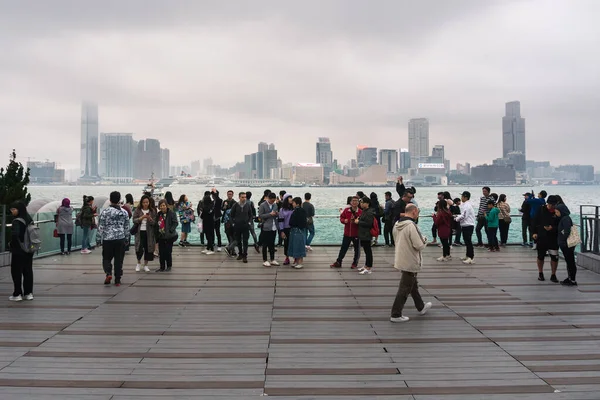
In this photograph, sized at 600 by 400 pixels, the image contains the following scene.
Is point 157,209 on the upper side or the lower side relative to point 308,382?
upper

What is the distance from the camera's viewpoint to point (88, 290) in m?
10.4

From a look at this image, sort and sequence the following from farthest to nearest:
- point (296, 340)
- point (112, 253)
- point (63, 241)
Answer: point (63, 241)
point (112, 253)
point (296, 340)

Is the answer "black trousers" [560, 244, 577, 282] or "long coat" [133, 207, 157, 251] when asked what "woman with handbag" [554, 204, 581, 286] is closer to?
"black trousers" [560, 244, 577, 282]

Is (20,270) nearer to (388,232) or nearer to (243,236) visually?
(243,236)

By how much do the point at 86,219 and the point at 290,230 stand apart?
22.2 feet

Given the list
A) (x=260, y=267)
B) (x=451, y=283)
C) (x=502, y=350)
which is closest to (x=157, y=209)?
(x=260, y=267)

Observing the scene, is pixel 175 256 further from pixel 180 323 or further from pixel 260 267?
pixel 180 323

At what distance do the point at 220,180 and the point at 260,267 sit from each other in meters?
185

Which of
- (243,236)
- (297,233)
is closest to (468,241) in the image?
(297,233)

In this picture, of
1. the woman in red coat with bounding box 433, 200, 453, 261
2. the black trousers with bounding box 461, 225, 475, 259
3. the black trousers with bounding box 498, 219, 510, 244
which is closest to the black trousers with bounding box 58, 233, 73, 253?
the woman in red coat with bounding box 433, 200, 453, 261

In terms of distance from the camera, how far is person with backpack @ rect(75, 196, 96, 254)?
16.6m

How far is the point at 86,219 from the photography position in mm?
16562

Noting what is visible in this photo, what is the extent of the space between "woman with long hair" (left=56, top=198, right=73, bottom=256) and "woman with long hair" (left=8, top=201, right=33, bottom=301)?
6728 millimetres

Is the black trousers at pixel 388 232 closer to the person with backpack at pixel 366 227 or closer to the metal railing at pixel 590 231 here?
the person with backpack at pixel 366 227
